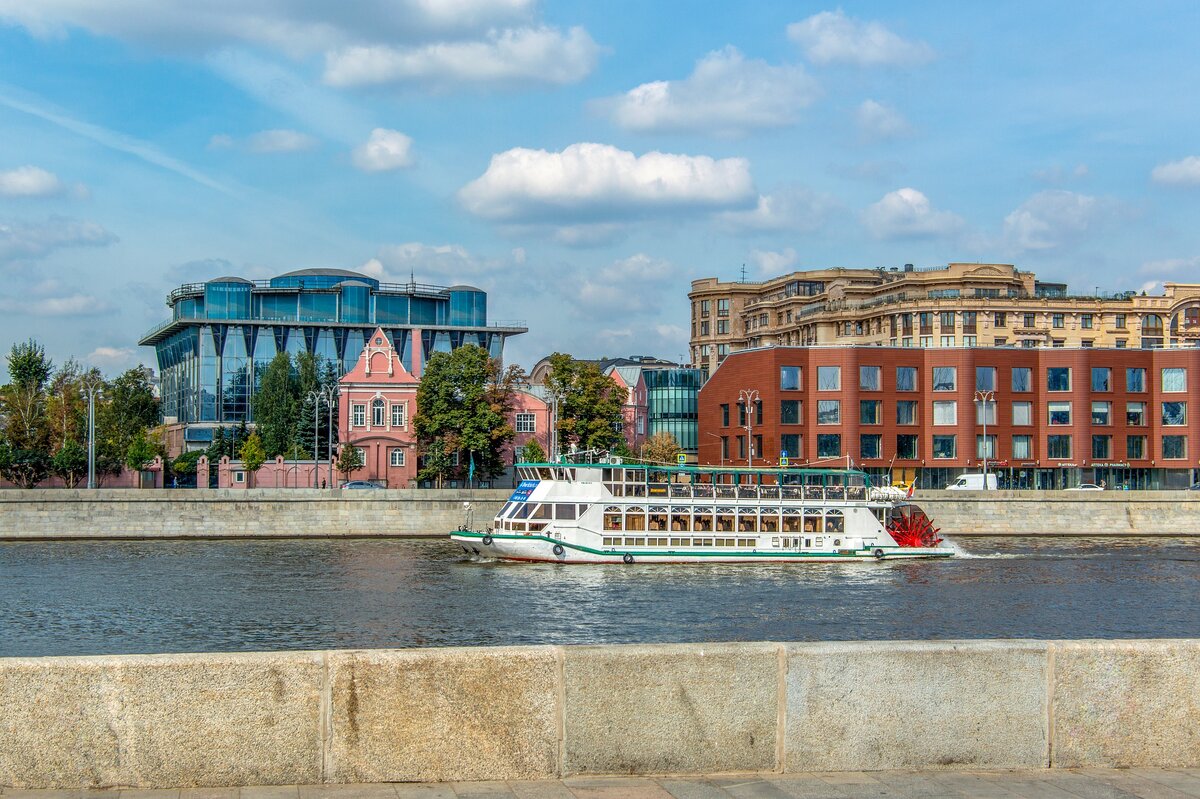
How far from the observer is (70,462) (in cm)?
10325

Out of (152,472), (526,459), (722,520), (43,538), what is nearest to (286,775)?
(722,520)

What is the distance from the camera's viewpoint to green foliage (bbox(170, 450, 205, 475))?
118688mm

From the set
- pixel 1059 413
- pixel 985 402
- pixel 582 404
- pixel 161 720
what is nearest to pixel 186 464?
pixel 582 404

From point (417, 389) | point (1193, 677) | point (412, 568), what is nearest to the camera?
point (1193, 677)

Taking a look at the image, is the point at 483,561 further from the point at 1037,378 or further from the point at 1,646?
the point at 1037,378

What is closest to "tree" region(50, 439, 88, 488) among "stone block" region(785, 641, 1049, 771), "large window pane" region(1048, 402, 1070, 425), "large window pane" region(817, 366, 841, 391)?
"large window pane" region(817, 366, 841, 391)

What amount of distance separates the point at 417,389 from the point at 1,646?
260 feet

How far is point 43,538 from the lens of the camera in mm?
79812

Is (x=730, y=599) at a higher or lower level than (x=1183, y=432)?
lower

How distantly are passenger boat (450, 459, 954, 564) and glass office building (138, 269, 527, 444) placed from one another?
3152 inches

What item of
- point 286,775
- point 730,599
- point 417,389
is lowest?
point 730,599

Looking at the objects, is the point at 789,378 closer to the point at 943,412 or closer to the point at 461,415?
the point at 943,412

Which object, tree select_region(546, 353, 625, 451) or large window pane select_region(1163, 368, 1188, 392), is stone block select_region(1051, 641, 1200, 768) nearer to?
tree select_region(546, 353, 625, 451)

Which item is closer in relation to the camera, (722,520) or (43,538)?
(722,520)
